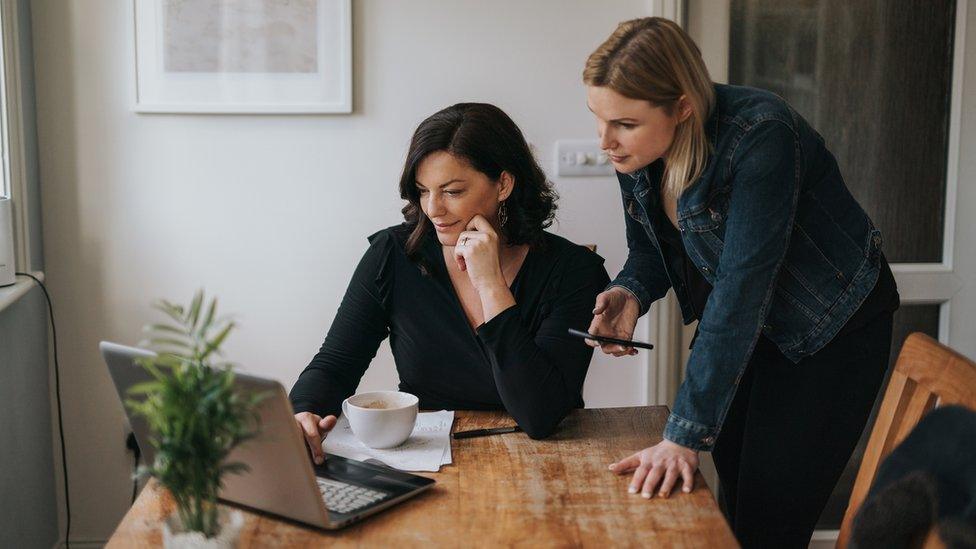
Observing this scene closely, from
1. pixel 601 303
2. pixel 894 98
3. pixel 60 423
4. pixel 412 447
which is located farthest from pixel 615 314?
pixel 60 423

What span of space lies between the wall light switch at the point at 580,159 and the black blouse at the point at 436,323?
52 centimetres

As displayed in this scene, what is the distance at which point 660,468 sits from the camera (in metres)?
1.23

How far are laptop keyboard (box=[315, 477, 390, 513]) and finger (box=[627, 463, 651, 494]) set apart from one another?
1.00 ft

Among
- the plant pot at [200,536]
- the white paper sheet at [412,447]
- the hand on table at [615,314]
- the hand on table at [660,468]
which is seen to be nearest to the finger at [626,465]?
the hand on table at [660,468]

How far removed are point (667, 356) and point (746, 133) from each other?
3.59 feet

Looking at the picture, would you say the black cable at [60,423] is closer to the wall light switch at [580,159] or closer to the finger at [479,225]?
the finger at [479,225]

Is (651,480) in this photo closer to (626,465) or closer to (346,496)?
(626,465)

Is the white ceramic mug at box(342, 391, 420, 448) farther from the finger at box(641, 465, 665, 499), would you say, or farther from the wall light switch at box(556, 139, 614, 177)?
the wall light switch at box(556, 139, 614, 177)

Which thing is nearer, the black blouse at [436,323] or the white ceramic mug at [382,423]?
the white ceramic mug at [382,423]

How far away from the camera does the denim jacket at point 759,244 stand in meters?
1.34

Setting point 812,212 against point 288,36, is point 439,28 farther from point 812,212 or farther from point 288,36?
point 812,212

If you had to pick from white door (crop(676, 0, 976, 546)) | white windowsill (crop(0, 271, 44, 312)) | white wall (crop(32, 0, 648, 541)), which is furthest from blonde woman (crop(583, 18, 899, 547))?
white windowsill (crop(0, 271, 44, 312))

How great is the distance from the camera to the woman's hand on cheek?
161cm

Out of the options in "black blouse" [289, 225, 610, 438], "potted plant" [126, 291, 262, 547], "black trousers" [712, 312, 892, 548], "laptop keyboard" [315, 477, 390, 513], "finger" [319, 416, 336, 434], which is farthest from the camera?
"black blouse" [289, 225, 610, 438]
